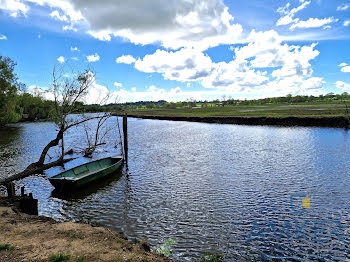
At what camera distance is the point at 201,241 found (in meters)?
11.2

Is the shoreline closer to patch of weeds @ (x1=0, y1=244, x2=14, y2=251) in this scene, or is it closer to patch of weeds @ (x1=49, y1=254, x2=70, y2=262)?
patch of weeds @ (x1=0, y1=244, x2=14, y2=251)

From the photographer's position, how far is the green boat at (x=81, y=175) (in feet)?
58.5

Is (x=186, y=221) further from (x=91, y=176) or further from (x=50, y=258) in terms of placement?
(x=91, y=176)

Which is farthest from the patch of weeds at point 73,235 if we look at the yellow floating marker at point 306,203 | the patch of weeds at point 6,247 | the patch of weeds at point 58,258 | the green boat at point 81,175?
the yellow floating marker at point 306,203

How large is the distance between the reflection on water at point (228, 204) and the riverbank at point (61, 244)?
2.11 meters

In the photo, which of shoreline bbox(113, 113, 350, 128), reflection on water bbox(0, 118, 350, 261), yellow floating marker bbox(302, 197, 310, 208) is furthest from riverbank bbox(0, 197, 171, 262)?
shoreline bbox(113, 113, 350, 128)

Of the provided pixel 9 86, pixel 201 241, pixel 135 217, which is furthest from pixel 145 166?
pixel 9 86

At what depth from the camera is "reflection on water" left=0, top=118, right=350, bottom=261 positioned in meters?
11.1

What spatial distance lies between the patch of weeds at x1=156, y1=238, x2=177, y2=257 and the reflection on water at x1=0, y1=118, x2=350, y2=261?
1.07 feet

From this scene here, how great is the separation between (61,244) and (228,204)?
10.2 meters

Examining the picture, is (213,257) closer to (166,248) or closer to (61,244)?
(166,248)

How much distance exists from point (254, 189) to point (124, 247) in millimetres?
12148

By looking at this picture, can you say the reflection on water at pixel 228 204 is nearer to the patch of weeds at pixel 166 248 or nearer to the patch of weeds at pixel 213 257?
the patch of weeds at pixel 166 248

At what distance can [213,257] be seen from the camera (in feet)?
31.9
